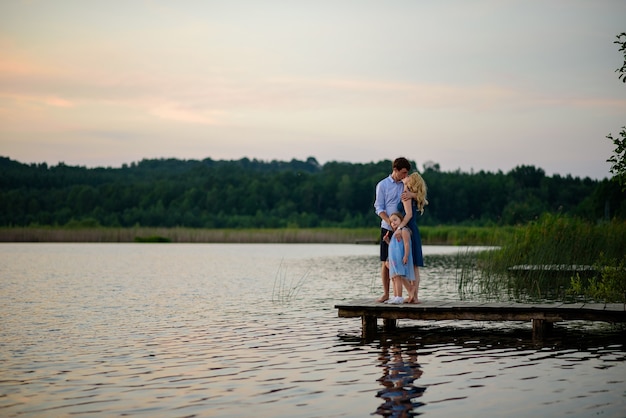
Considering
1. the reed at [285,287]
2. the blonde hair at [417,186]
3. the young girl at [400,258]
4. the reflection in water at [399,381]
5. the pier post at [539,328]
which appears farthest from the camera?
the reed at [285,287]

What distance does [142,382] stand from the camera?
864 cm

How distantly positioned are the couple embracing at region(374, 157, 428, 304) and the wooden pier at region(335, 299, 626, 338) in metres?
0.29

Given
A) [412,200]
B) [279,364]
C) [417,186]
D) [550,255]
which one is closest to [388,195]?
[412,200]

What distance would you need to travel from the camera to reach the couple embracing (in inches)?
450

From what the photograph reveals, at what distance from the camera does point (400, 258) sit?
11844 millimetres

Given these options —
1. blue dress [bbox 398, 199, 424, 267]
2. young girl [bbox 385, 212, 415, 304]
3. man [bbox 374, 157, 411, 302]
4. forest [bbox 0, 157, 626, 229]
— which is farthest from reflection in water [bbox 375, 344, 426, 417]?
forest [bbox 0, 157, 626, 229]

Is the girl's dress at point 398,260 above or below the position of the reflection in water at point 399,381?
above

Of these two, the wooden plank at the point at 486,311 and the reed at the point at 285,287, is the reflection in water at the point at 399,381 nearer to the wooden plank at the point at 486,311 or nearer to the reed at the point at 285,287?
the wooden plank at the point at 486,311

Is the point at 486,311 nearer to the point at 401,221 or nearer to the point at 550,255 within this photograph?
the point at 401,221

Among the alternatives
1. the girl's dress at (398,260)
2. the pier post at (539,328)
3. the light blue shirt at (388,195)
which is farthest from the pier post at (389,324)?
the pier post at (539,328)

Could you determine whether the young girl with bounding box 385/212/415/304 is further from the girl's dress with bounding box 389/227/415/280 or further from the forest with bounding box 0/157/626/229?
the forest with bounding box 0/157/626/229

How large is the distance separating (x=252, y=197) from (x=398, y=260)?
295 feet

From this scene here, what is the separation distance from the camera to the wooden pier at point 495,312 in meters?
11.2

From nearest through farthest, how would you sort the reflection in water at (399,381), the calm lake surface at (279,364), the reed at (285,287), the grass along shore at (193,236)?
the reflection in water at (399,381), the calm lake surface at (279,364), the reed at (285,287), the grass along shore at (193,236)
